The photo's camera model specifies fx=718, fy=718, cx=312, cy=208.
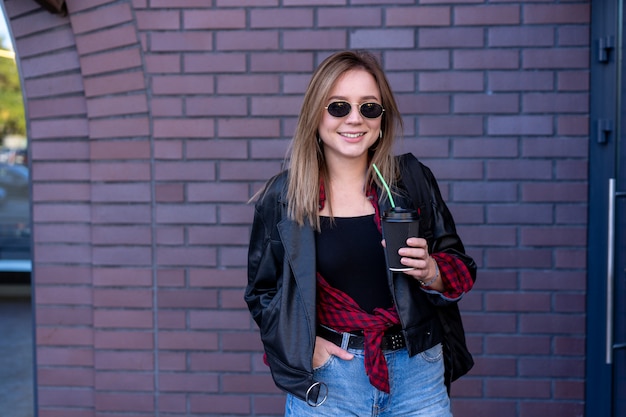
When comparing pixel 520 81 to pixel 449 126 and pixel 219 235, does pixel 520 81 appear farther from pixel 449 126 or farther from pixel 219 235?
pixel 219 235

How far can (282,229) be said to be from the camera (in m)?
2.08

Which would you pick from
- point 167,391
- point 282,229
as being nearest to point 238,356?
point 167,391

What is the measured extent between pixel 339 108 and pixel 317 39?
1248 mm

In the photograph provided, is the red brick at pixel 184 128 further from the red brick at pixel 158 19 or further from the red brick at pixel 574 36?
the red brick at pixel 574 36

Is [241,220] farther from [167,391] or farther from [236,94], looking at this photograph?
[167,391]

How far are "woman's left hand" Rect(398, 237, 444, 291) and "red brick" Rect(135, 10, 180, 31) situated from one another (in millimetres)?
1893

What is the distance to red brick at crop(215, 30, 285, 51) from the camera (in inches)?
128

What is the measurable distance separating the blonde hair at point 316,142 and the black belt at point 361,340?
0.31 meters

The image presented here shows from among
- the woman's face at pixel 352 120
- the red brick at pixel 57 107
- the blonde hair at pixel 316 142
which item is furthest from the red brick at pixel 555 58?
the red brick at pixel 57 107

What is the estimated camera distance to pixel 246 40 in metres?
3.25

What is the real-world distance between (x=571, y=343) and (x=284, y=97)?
1720 mm

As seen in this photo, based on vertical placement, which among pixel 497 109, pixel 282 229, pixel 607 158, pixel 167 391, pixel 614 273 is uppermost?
pixel 497 109

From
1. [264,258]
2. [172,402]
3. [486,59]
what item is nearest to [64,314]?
[172,402]

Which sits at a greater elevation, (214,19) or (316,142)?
(214,19)
